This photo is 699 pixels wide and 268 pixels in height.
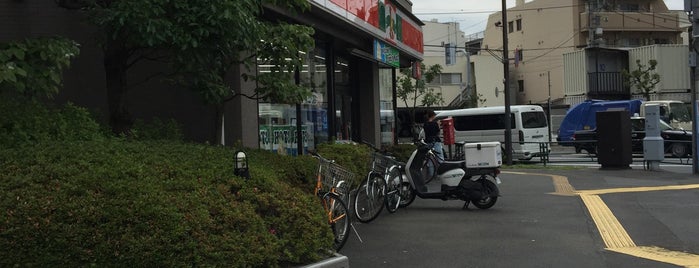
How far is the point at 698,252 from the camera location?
6621 mm

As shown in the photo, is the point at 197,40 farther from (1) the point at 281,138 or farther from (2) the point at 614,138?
(2) the point at 614,138

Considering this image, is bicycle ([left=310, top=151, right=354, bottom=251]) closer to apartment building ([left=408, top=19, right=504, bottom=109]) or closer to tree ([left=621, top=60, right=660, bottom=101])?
tree ([left=621, top=60, right=660, bottom=101])

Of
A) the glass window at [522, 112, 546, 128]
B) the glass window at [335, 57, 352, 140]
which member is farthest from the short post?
the glass window at [522, 112, 546, 128]

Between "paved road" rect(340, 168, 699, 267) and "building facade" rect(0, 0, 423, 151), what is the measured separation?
2.68 meters

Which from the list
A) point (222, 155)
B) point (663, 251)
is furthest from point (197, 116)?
point (663, 251)

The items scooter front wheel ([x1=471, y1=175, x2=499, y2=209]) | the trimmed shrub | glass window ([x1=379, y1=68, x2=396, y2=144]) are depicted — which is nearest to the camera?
the trimmed shrub

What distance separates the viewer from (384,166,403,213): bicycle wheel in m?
9.27

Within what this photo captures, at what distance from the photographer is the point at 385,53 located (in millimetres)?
14078

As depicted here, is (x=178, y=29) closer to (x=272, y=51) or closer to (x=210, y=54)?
(x=210, y=54)

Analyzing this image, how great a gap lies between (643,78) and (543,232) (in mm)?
34849

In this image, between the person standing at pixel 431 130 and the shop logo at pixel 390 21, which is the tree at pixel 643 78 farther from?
the person standing at pixel 431 130

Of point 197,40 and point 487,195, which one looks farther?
point 487,195

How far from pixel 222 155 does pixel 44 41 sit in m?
1.97

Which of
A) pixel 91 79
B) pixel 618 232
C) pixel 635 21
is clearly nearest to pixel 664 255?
pixel 618 232
